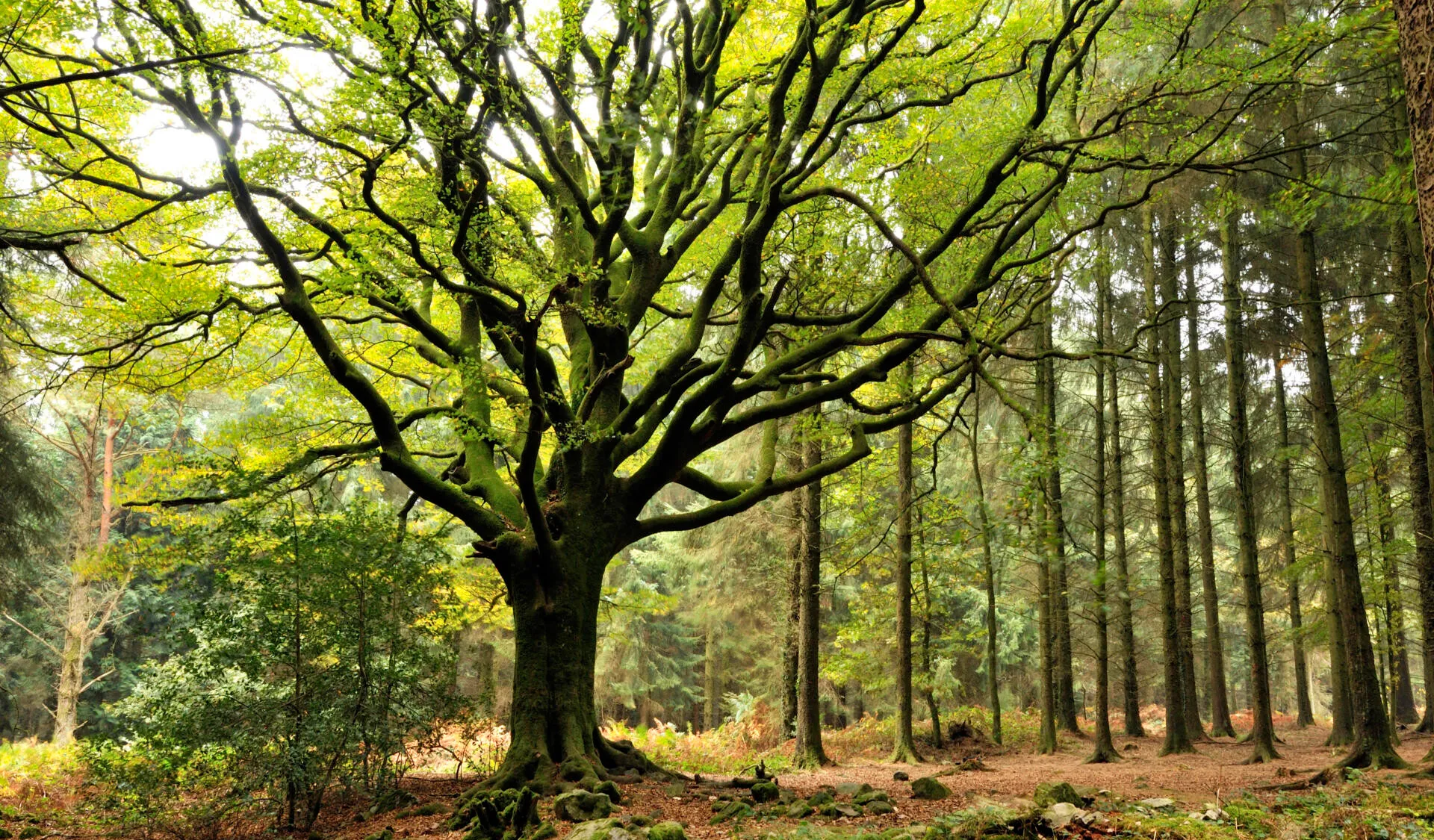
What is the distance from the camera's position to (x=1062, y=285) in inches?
667

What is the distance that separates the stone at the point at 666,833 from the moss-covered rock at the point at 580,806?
3.64 feet

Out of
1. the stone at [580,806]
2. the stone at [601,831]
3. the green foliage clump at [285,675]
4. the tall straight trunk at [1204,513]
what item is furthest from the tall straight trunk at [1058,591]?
the green foliage clump at [285,675]

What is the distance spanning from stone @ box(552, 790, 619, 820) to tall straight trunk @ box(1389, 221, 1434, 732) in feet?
32.0

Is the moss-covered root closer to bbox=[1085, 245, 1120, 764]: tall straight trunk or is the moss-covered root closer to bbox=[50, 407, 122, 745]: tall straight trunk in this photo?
bbox=[1085, 245, 1120, 764]: tall straight trunk

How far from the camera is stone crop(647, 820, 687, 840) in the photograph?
5.10 m

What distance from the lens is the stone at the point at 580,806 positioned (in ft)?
20.3

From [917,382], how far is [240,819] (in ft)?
31.8

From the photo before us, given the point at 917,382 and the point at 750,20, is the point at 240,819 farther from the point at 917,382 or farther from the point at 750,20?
the point at 750,20

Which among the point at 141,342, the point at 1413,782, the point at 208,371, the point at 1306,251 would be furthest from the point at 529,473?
the point at 1306,251

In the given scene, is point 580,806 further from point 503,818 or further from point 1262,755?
point 1262,755

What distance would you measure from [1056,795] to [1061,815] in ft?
4.05

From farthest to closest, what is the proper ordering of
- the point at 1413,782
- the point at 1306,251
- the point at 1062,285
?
the point at 1062,285 → the point at 1306,251 → the point at 1413,782

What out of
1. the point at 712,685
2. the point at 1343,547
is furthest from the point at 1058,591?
the point at 712,685

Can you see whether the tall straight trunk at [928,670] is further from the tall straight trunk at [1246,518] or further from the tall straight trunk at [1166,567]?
the tall straight trunk at [1246,518]
